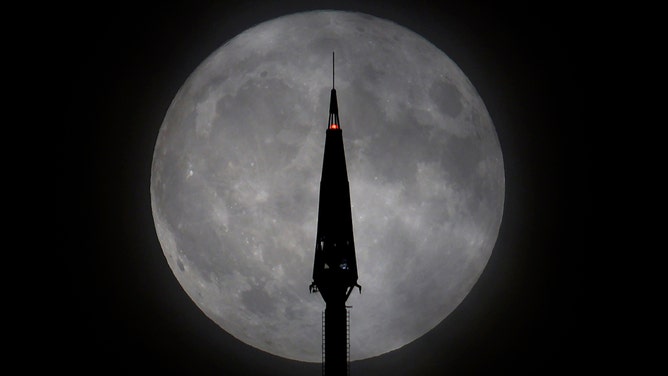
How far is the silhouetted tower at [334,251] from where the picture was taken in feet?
236

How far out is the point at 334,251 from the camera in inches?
2837

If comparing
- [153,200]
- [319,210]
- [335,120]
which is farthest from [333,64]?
[153,200]

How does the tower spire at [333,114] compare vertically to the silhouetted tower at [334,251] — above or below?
above

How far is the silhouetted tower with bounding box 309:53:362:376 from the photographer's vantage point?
72062 millimetres

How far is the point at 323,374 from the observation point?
7356cm

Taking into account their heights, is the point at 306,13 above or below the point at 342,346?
above

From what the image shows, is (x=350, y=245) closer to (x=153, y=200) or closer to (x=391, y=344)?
(x=391, y=344)

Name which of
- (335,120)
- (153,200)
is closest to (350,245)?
(335,120)

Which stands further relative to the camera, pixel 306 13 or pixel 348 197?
pixel 306 13

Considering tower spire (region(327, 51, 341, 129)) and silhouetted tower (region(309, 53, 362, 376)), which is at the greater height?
tower spire (region(327, 51, 341, 129))

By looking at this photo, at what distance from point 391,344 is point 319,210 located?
993cm

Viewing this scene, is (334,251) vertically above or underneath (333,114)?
underneath

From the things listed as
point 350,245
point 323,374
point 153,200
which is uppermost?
point 153,200

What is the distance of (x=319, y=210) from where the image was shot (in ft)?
238
